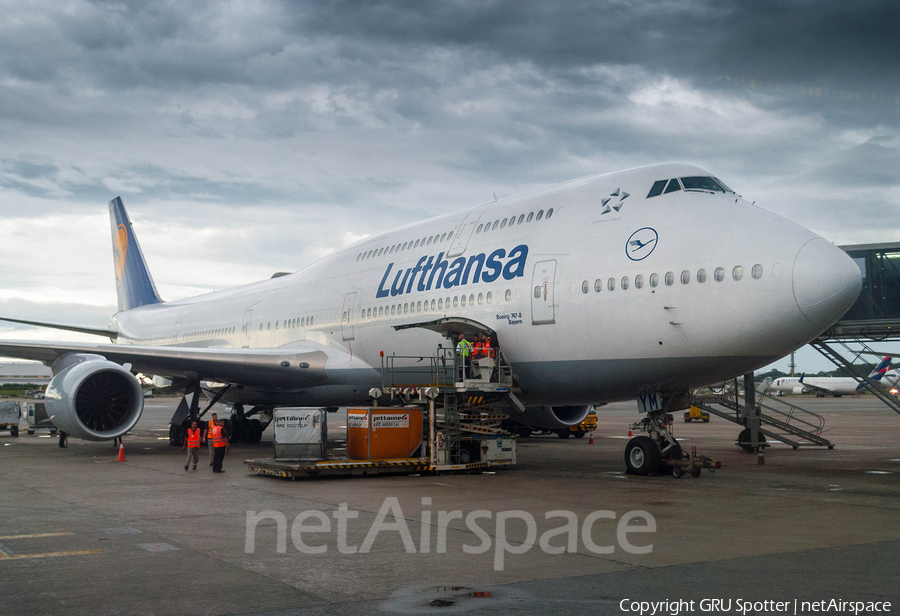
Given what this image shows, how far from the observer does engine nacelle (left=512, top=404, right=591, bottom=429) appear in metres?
18.7

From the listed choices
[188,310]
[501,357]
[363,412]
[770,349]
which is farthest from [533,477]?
[188,310]

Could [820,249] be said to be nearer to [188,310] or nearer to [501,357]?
[501,357]

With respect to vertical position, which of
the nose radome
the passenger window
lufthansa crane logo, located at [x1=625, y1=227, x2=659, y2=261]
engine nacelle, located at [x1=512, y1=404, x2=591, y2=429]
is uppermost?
the passenger window

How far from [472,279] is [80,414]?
942 centimetres

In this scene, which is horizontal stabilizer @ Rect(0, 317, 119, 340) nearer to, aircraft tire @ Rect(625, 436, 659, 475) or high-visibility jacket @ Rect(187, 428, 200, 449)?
high-visibility jacket @ Rect(187, 428, 200, 449)

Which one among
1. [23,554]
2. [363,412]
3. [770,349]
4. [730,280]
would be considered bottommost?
[23,554]

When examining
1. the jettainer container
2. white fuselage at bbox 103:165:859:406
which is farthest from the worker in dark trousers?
white fuselage at bbox 103:165:859:406

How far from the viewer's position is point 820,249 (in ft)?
36.4

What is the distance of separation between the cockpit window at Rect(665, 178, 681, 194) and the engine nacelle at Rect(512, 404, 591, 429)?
6.92 metres

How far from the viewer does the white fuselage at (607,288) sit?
11242 millimetres

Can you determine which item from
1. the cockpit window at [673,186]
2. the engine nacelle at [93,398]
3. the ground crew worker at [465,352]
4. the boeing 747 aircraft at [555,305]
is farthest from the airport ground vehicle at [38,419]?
the cockpit window at [673,186]

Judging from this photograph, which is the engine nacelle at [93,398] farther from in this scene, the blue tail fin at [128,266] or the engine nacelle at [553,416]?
the blue tail fin at [128,266]

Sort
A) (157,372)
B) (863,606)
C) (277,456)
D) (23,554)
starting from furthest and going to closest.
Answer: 1. (157,372)
2. (277,456)
3. (23,554)
4. (863,606)

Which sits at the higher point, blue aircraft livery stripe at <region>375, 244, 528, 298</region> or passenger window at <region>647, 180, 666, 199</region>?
passenger window at <region>647, 180, 666, 199</region>
